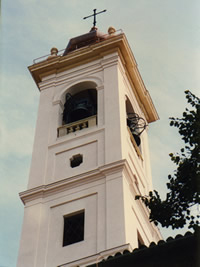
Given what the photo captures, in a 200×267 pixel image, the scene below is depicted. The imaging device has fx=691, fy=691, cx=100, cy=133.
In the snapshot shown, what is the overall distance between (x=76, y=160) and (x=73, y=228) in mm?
3233

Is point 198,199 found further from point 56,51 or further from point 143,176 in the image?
point 56,51

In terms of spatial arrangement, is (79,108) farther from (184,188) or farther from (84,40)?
(184,188)

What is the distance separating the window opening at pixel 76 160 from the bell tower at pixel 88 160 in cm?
3

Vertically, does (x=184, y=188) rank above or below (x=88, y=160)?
below

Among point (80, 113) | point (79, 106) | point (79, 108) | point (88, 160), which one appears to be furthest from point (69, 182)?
point (79, 106)

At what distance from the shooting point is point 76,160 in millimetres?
23234

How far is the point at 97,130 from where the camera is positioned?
2381 centimetres

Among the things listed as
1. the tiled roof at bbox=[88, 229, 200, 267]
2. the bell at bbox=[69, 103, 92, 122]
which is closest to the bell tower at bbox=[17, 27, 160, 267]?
the bell at bbox=[69, 103, 92, 122]

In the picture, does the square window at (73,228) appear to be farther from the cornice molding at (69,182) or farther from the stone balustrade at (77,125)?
the stone balustrade at (77,125)

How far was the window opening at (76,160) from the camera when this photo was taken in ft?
75.9

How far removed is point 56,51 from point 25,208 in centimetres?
991

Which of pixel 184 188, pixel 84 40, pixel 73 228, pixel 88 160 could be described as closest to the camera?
pixel 184 188

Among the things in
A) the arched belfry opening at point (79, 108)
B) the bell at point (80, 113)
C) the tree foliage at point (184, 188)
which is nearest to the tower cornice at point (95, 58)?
the arched belfry opening at point (79, 108)

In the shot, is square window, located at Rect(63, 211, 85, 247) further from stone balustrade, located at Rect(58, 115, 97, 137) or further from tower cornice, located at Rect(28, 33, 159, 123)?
tower cornice, located at Rect(28, 33, 159, 123)
